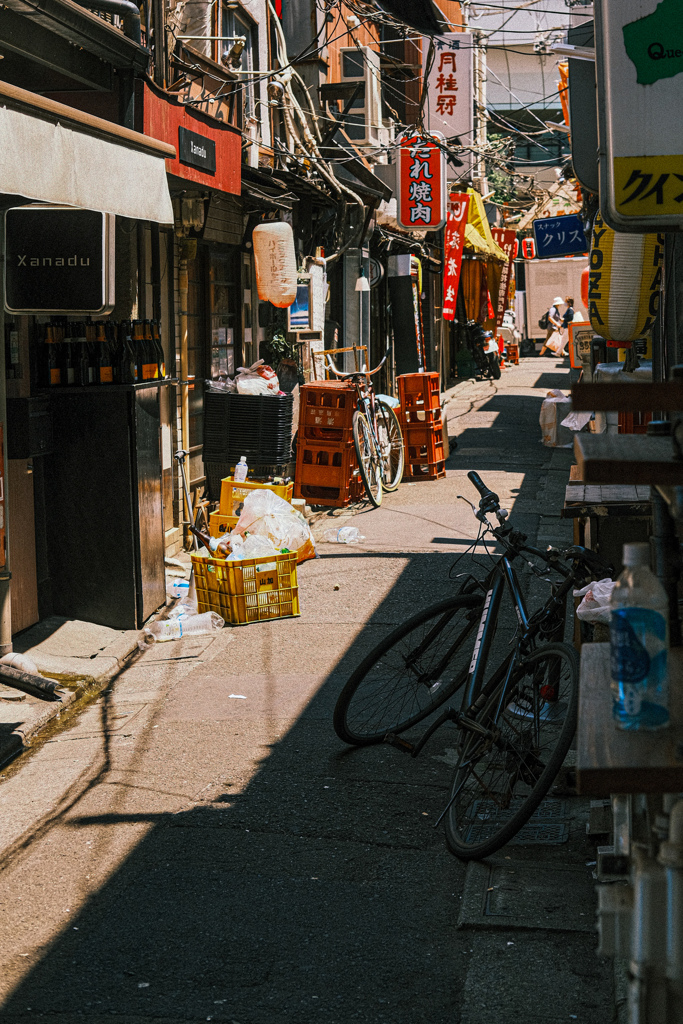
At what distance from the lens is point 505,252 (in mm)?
35188

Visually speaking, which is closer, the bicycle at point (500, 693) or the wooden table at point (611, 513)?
the bicycle at point (500, 693)

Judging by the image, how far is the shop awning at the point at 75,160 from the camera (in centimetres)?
593

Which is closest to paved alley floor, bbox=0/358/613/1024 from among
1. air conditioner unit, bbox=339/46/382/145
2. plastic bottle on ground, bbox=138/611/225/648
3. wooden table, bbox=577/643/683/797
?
plastic bottle on ground, bbox=138/611/225/648

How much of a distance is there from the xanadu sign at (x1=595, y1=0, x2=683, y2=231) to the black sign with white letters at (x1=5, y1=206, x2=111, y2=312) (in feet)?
14.8

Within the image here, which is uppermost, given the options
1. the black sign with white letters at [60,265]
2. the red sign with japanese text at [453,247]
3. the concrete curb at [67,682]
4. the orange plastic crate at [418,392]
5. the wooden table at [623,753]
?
the red sign with japanese text at [453,247]

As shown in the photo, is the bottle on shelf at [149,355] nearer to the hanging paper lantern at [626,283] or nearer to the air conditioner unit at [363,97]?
the hanging paper lantern at [626,283]

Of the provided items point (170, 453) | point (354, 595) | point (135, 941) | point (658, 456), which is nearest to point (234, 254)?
point (170, 453)

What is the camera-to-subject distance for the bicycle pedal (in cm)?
611

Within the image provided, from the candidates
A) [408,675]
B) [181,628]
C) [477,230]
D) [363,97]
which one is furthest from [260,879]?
[477,230]

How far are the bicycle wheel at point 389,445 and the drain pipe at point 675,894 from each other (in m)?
12.7

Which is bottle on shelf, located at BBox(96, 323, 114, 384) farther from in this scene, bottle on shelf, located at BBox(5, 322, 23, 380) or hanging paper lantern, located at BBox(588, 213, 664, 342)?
hanging paper lantern, located at BBox(588, 213, 664, 342)

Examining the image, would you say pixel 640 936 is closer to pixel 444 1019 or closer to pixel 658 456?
pixel 658 456

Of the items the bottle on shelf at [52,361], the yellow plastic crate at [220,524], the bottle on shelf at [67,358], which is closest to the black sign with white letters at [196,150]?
the bottle on shelf at [67,358]

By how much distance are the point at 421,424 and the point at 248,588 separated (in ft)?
24.0
